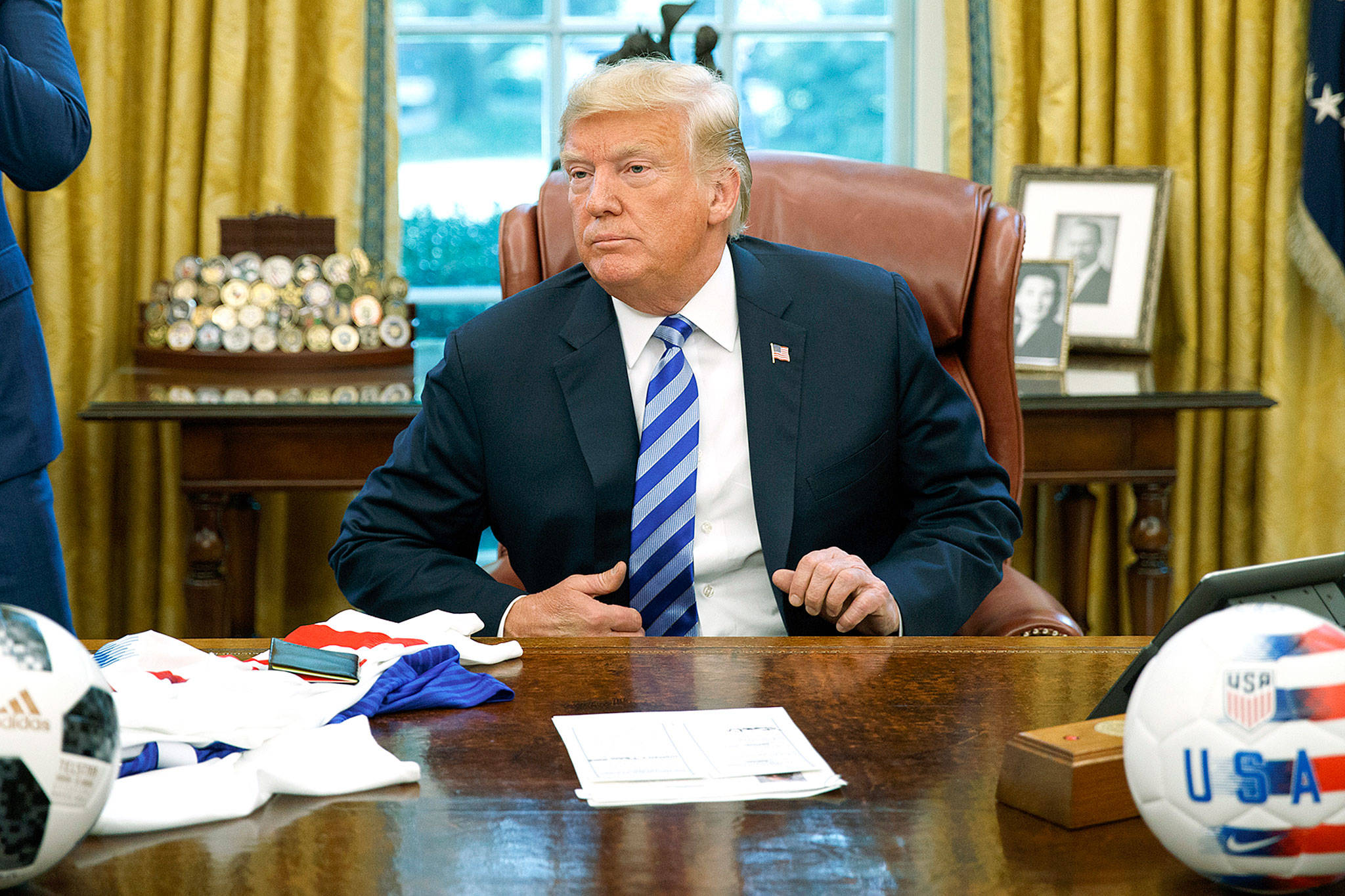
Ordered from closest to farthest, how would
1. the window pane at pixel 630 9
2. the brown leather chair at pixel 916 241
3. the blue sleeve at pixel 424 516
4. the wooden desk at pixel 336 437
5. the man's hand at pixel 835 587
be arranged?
1. the man's hand at pixel 835 587
2. the blue sleeve at pixel 424 516
3. the brown leather chair at pixel 916 241
4. the wooden desk at pixel 336 437
5. the window pane at pixel 630 9

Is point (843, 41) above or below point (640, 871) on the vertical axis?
above

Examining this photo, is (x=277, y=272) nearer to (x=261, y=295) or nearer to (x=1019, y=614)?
Answer: (x=261, y=295)

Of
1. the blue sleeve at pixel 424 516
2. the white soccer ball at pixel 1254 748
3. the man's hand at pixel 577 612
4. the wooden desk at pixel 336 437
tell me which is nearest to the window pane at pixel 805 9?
the wooden desk at pixel 336 437

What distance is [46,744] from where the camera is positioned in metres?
0.70

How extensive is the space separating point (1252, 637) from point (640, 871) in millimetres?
364

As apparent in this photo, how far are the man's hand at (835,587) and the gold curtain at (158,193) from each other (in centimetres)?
204

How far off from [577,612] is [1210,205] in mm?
2226

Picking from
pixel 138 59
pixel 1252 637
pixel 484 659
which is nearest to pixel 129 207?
pixel 138 59

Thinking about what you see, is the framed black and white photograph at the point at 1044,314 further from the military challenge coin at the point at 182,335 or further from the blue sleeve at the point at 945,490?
the military challenge coin at the point at 182,335

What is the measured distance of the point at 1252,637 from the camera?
0.70 m

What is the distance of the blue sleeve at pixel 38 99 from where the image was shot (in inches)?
71.2

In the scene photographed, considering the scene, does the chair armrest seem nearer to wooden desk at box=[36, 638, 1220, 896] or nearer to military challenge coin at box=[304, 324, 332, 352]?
wooden desk at box=[36, 638, 1220, 896]

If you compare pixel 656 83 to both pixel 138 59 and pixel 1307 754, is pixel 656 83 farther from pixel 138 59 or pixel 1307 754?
pixel 138 59

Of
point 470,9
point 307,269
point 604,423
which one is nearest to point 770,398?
point 604,423
